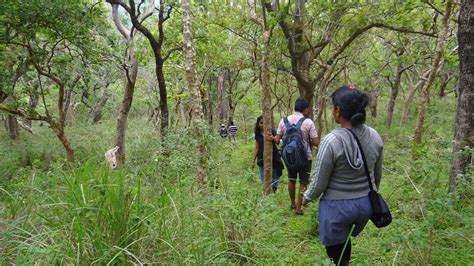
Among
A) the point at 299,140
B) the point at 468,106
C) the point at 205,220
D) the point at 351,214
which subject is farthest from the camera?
the point at 299,140

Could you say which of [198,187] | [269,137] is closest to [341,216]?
[198,187]

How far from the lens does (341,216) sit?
241 centimetres

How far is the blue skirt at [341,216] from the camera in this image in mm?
2412

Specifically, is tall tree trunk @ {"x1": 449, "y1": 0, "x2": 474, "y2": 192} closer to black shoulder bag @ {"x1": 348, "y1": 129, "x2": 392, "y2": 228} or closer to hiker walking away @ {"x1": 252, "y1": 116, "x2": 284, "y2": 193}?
black shoulder bag @ {"x1": 348, "y1": 129, "x2": 392, "y2": 228}

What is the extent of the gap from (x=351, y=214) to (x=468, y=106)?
2537 mm

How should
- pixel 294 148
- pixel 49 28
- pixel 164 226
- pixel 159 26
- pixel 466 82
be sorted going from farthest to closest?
pixel 159 26 < pixel 49 28 < pixel 294 148 < pixel 466 82 < pixel 164 226

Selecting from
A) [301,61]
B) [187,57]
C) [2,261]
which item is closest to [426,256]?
[2,261]

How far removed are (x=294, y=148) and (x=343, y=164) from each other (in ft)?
6.63

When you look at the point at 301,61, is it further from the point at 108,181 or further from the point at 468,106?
the point at 108,181

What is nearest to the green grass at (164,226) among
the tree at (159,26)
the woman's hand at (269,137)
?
the woman's hand at (269,137)

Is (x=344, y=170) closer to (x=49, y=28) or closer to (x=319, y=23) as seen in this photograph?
(x=319, y=23)

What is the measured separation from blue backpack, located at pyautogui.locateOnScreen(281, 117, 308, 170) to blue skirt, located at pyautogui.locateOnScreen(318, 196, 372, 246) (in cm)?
193

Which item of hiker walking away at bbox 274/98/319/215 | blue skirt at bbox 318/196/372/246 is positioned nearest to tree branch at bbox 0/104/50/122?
hiker walking away at bbox 274/98/319/215

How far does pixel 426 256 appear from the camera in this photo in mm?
2668
